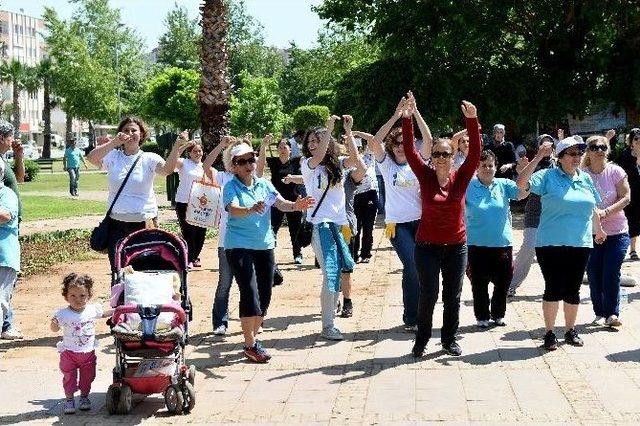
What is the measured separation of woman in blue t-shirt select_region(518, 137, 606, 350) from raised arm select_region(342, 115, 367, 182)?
1.56 m

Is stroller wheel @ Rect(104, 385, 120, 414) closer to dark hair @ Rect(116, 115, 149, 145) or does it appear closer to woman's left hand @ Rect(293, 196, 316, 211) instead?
woman's left hand @ Rect(293, 196, 316, 211)

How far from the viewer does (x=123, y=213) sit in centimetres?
962

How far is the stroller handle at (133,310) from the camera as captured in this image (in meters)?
7.19

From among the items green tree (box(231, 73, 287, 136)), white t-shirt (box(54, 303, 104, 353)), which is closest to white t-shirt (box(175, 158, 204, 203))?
white t-shirt (box(54, 303, 104, 353))

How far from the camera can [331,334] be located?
9.57m

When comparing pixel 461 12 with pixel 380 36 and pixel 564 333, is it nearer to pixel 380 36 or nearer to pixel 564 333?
pixel 380 36

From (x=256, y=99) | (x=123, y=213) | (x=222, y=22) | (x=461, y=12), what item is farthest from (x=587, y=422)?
(x=256, y=99)

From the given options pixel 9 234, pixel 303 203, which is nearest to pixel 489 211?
pixel 303 203

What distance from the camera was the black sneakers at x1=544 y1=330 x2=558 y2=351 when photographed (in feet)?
29.0

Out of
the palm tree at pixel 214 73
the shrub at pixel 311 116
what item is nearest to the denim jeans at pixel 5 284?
the palm tree at pixel 214 73

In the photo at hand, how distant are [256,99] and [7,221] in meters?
64.1

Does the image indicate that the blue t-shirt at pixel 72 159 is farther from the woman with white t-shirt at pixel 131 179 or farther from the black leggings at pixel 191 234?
the woman with white t-shirt at pixel 131 179

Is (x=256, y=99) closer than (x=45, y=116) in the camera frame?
Yes

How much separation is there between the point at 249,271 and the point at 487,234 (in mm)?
2420
